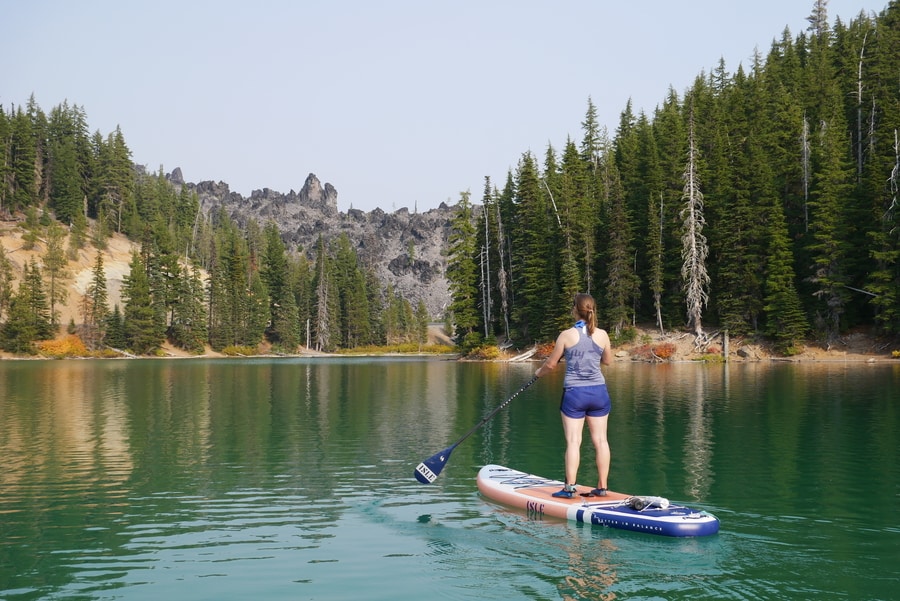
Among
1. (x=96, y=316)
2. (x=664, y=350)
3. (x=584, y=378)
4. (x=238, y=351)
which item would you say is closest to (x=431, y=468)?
(x=584, y=378)

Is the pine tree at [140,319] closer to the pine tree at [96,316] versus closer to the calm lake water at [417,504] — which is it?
the pine tree at [96,316]

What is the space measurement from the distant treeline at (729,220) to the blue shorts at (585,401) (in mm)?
50332

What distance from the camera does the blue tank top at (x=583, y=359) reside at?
1152 cm

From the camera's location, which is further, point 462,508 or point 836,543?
point 462,508

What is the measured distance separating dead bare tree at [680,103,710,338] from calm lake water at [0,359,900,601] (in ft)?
111

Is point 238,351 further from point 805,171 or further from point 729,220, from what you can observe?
point 805,171

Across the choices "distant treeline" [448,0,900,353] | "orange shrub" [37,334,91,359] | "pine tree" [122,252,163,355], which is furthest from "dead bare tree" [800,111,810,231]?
"orange shrub" [37,334,91,359]

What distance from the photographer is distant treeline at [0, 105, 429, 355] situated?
10481 centimetres

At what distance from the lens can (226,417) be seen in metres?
26.9

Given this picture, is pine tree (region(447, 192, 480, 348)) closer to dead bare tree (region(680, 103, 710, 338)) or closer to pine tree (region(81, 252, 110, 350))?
dead bare tree (region(680, 103, 710, 338))

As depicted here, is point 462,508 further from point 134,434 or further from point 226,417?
point 226,417

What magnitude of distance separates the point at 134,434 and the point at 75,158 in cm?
14281

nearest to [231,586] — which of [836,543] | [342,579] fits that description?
[342,579]

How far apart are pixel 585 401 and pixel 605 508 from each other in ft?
5.36
